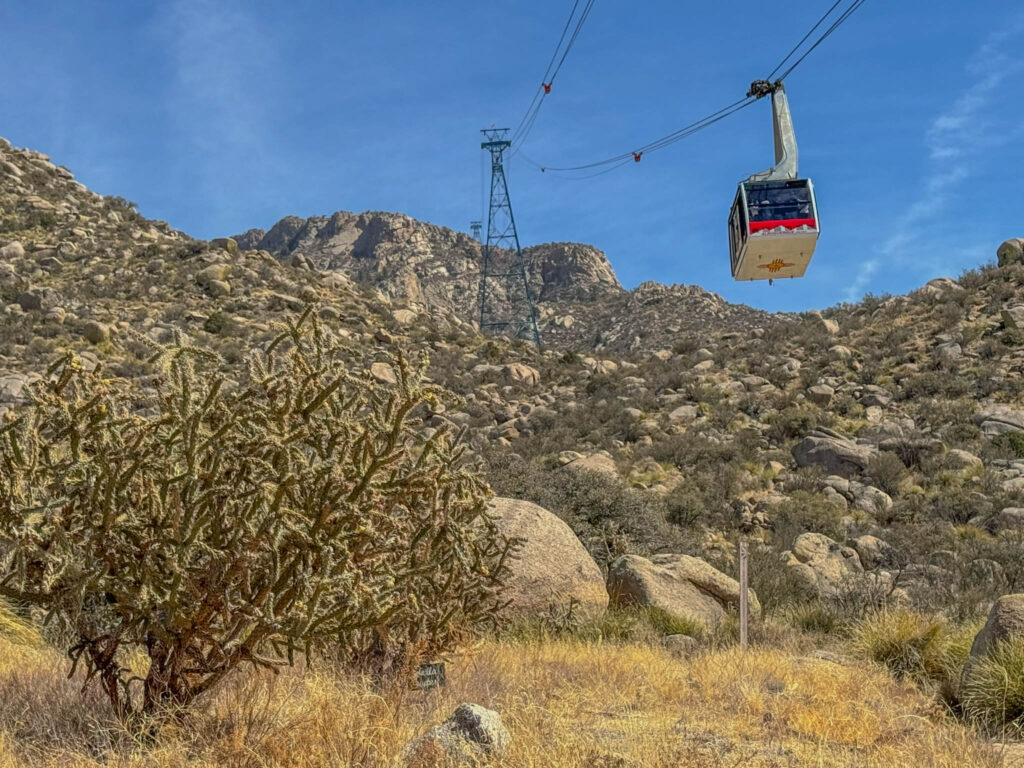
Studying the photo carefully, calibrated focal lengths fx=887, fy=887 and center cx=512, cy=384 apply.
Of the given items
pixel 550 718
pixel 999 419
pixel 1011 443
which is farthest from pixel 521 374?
pixel 550 718

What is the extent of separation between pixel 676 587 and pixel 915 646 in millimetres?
2966

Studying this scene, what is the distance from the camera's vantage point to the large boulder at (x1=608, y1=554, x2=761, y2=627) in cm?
1116

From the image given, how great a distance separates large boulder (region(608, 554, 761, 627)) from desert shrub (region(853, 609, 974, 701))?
1906mm

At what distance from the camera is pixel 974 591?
12.6 metres

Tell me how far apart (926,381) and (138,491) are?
25.7 m

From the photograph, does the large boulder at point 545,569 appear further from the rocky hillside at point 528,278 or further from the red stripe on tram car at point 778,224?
the rocky hillside at point 528,278

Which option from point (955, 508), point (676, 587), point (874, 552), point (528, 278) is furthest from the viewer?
point (528, 278)

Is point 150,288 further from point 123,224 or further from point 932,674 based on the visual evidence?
point 932,674

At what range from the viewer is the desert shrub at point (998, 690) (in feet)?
23.4

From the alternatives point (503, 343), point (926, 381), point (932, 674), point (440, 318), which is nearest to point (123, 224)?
point (440, 318)

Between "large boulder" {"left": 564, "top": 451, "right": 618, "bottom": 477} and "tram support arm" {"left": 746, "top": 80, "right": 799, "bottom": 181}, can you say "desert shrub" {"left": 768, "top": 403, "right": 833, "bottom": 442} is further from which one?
"tram support arm" {"left": 746, "top": 80, "right": 799, "bottom": 181}

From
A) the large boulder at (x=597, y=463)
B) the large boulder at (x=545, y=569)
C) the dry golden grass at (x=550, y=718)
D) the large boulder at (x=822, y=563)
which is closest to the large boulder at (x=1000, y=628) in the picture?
the dry golden grass at (x=550, y=718)

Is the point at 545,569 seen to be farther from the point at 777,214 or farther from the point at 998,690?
the point at 777,214

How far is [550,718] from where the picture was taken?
19.2 ft
